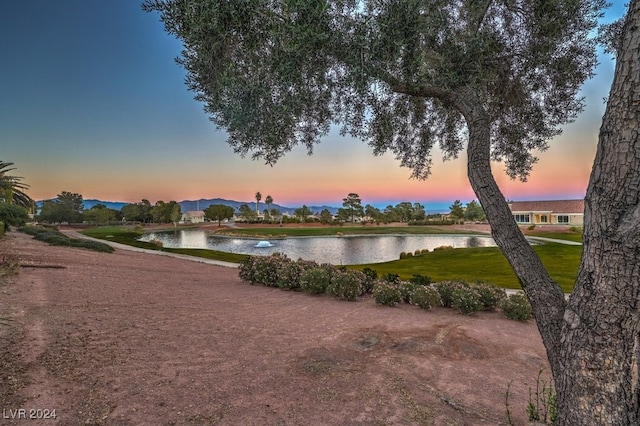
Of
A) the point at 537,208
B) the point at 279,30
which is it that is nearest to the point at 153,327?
the point at 279,30

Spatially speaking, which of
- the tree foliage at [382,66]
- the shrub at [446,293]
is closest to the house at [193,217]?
the shrub at [446,293]

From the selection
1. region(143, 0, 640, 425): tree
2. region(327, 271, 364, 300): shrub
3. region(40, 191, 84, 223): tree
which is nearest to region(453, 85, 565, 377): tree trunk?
region(143, 0, 640, 425): tree

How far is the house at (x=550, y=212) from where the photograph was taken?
5038cm

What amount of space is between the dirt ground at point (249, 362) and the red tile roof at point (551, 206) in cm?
5104

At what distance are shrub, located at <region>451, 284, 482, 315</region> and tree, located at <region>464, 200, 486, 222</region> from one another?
247ft

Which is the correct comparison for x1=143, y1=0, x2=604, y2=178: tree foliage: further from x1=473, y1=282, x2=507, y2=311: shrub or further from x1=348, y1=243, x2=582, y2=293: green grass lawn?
x1=348, y1=243, x2=582, y2=293: green grass lawn

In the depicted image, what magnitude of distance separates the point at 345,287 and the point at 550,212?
5996 centimetres

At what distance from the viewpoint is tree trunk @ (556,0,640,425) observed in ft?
6.29

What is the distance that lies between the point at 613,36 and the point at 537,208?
6442 cm

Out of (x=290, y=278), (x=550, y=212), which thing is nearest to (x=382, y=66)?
(x=290, y=278)

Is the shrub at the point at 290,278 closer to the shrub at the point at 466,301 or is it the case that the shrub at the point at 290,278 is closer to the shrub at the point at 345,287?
the shrub at the point at 345,287

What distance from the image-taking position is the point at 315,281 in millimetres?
9906

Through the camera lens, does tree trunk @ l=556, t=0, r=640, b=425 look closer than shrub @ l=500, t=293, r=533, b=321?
Yes

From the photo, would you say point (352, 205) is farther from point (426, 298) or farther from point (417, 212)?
point (426, 298)
